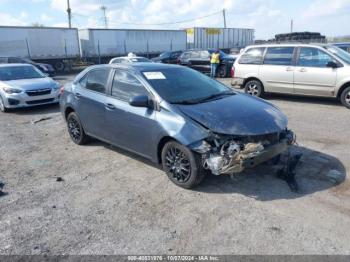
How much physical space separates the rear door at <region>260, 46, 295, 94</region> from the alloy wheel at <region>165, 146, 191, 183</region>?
257 inches

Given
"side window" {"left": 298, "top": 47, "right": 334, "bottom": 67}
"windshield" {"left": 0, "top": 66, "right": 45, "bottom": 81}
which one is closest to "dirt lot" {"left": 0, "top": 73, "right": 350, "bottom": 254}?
"side window" {"left": 298, "top": 47, "right": 334, "bottom": 67}

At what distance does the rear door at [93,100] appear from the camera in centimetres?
565

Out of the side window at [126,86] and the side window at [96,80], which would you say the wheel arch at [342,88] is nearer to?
the side window at [126,86]

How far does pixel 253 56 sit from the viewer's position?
10.7 m

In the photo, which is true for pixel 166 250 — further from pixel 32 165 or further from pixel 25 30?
pixel 25 30

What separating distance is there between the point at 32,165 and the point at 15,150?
3.90ft

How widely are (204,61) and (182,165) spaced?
1597cm

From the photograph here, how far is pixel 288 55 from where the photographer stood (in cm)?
984

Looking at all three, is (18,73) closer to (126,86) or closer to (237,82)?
(237,82)

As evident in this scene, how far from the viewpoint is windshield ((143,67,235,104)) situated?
482 cm

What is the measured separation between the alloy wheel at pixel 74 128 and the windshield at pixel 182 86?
2186mm

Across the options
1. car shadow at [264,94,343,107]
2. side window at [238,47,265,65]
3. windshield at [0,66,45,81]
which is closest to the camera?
car shadow at [264,94,343,107]

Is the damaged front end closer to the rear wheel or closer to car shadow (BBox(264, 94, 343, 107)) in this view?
car shadow (BBox(264, 94, 343, 107))

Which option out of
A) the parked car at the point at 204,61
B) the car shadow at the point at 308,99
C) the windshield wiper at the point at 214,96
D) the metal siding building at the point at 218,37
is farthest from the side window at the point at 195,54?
the metal siding building at the point at 218,37
